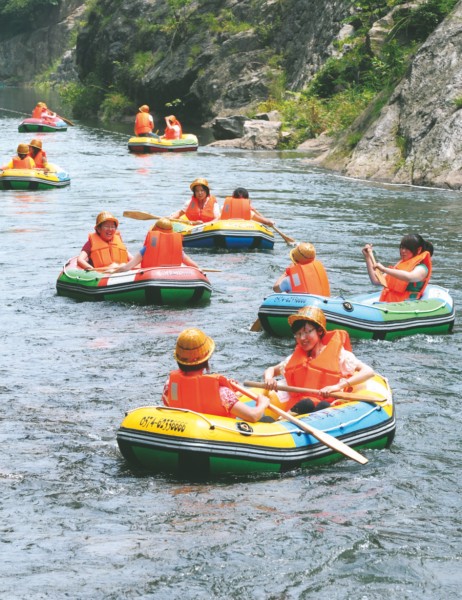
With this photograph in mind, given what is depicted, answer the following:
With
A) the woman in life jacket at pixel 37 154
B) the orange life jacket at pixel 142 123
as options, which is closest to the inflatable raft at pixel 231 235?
the woman in life jacket at pixel 37 154

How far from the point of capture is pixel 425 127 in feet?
83.8

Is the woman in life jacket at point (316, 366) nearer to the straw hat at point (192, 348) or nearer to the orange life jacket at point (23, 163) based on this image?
the straw hat at point (192, 348)

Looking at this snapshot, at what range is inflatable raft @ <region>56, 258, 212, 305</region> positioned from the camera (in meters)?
14.1

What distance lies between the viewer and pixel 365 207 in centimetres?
2233

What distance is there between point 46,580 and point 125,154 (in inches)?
Answer: 1110

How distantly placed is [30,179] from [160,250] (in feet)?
40.4

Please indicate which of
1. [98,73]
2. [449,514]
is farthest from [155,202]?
[98,73]

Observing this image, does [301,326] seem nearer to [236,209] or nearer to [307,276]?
[307,276]

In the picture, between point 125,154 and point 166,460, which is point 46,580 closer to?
point 166,460

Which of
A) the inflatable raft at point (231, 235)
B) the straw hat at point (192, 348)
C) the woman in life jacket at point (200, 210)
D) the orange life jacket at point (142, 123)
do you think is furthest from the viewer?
the orange life jacket at point (142, 123)

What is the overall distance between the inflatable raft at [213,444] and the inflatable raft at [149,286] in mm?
5653

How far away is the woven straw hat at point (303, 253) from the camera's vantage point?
12.4 metres

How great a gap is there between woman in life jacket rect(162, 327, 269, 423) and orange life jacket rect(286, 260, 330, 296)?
4.17m

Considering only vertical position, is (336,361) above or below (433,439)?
above
